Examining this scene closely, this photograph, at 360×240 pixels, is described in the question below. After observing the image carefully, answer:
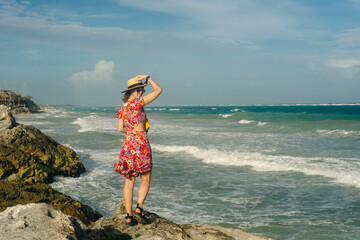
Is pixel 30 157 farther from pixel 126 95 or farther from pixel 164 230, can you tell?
pixel 164 230

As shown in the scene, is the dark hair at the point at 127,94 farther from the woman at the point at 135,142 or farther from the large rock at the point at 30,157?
the large rock at the point at 30,157

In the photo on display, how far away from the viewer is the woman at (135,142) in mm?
4535

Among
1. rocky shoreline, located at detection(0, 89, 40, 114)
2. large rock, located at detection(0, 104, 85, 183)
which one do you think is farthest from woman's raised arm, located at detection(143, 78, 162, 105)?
rocky shoreline, located at detection(0, 89, 40, 114)

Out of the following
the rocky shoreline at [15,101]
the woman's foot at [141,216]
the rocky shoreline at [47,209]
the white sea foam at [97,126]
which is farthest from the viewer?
the rocky shoreline at [15,101]

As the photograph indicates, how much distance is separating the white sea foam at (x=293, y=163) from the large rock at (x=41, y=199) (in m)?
7.41

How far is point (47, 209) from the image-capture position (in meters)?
3.77

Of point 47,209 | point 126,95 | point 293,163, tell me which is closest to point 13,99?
point 293,163

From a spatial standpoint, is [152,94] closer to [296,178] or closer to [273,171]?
[296,178]

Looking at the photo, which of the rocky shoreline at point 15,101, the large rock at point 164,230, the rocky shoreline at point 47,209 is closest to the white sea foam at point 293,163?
the rocky shoreline at point 47,209

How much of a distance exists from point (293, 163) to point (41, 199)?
9.54 meters

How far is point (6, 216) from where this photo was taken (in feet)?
11.7

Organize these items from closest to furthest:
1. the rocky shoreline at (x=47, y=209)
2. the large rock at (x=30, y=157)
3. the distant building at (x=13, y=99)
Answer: the rocky shoreline at (x=47, y=209) < the large rock at (x=30, y=157) < the distant building at (x=13, y=99)

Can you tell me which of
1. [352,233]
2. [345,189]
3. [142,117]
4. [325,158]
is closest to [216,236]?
[142,117]

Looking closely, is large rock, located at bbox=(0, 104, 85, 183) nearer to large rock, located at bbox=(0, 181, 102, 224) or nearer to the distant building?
large rock, located at bbox=(0, 181, 102, 224)
